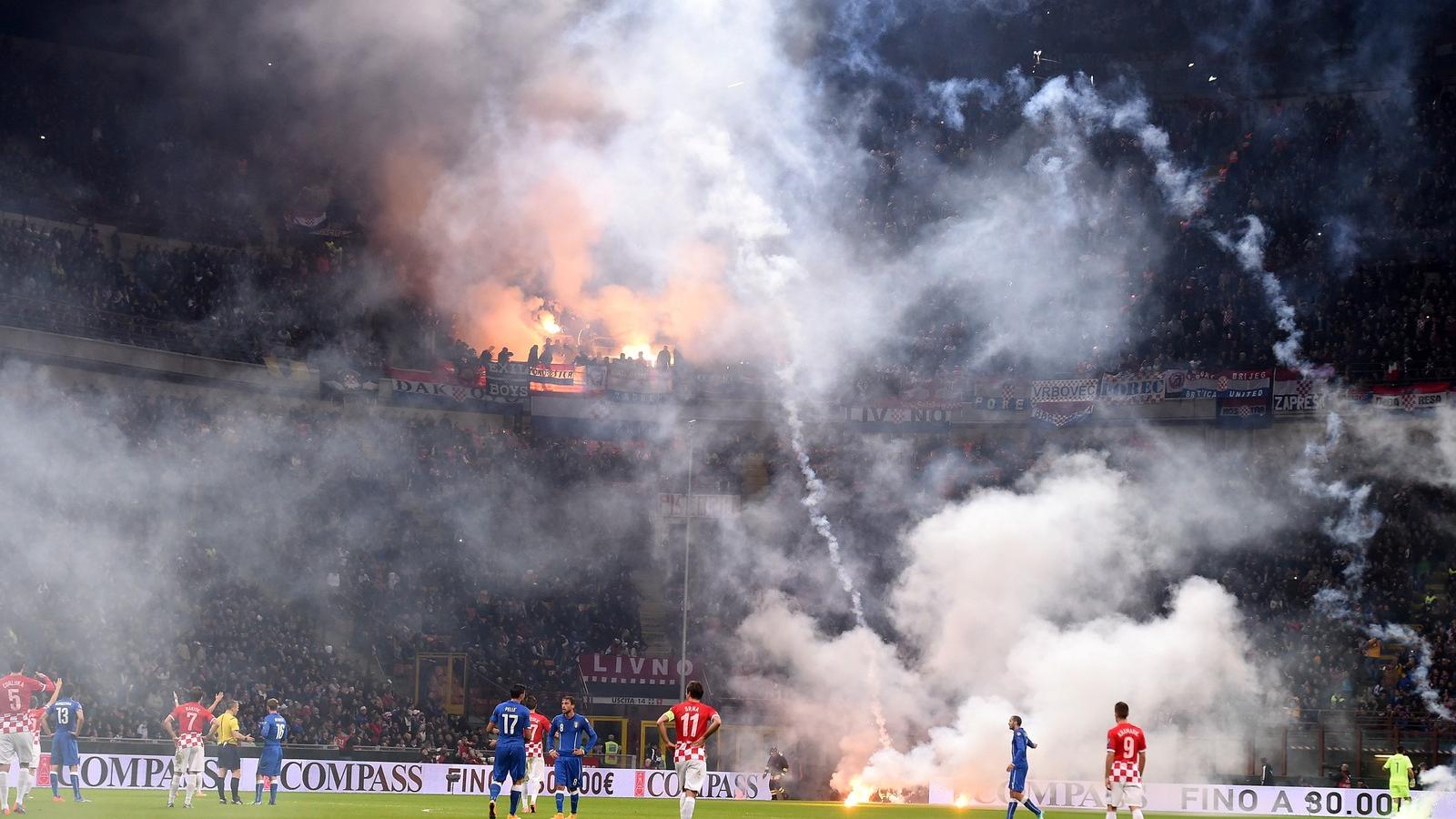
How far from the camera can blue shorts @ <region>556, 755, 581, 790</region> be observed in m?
26.5

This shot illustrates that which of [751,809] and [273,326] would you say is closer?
[751,809]

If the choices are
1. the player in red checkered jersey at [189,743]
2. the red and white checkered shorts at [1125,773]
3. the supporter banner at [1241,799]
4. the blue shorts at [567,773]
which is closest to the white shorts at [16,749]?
the player in red checkered jersey at [189,743]

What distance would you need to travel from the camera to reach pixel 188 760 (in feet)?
98.8

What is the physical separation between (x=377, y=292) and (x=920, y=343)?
1985cm

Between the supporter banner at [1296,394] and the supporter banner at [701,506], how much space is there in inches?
717

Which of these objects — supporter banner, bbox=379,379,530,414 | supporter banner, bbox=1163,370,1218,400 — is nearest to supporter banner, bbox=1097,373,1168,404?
supporter banner, bbox=1163,370,1218,400

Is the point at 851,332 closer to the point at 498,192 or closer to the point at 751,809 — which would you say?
the point at 498,192

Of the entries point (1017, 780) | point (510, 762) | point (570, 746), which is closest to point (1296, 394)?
point (1017, 780)

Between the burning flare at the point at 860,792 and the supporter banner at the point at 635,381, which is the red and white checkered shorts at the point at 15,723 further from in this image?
the supporter banner at the point at 635,381

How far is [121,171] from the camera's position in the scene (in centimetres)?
5391

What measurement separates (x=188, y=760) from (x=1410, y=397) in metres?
36.6

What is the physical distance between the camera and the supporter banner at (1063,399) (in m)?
52.0

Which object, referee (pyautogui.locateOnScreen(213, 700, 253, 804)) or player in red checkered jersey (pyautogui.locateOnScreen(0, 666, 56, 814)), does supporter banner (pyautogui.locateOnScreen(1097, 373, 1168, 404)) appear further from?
player in red checkered jersey (pyautogui.locateOnScreen(0, 666, 56, 814))

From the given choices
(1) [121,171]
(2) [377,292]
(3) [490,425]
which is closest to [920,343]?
(3) [490,425]
